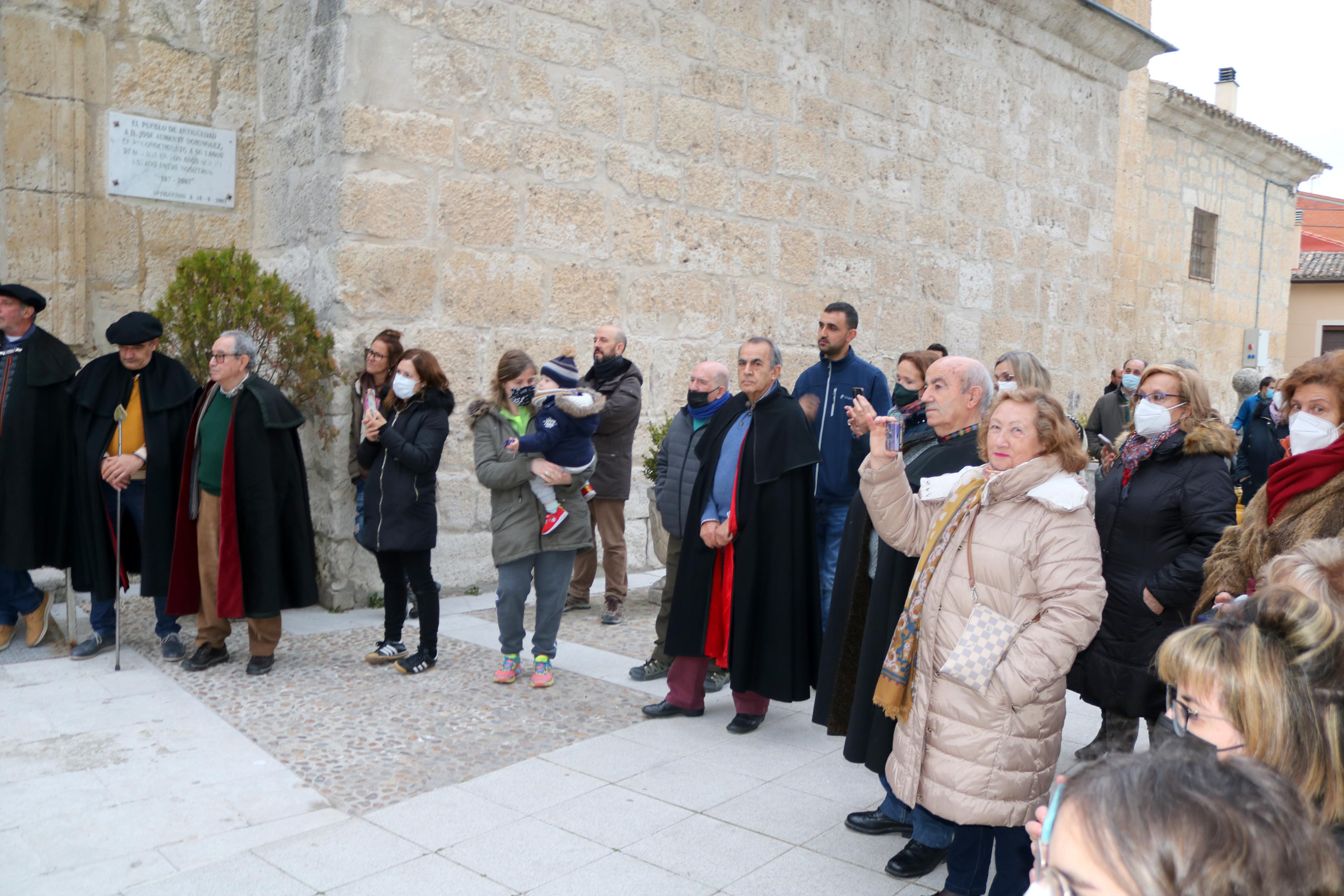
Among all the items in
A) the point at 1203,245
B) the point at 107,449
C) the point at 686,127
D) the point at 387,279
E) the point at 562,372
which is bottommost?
the point at 107,449

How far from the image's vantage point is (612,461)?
6.65m

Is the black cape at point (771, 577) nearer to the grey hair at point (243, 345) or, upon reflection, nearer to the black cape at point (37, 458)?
the grey hair at point (243, 345)

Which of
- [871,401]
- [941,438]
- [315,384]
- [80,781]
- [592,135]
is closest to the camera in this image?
[941,438]

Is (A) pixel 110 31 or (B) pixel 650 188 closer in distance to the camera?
(A) pixel 110 31

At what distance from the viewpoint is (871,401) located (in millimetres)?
5668

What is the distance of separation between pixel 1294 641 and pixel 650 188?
6796 mm

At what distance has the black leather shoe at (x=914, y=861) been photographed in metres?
3.20

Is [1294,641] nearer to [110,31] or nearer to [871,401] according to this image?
[871,401]

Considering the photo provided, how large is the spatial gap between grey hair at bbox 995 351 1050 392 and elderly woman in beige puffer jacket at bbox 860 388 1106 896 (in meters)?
1.38

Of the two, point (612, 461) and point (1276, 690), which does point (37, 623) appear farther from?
point (1276, 690)

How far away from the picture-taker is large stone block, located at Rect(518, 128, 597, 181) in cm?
714

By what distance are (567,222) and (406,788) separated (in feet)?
15.2

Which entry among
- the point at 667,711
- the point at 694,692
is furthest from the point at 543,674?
the point at 694,692

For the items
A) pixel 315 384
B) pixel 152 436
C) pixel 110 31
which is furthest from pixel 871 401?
pixel 110 31
